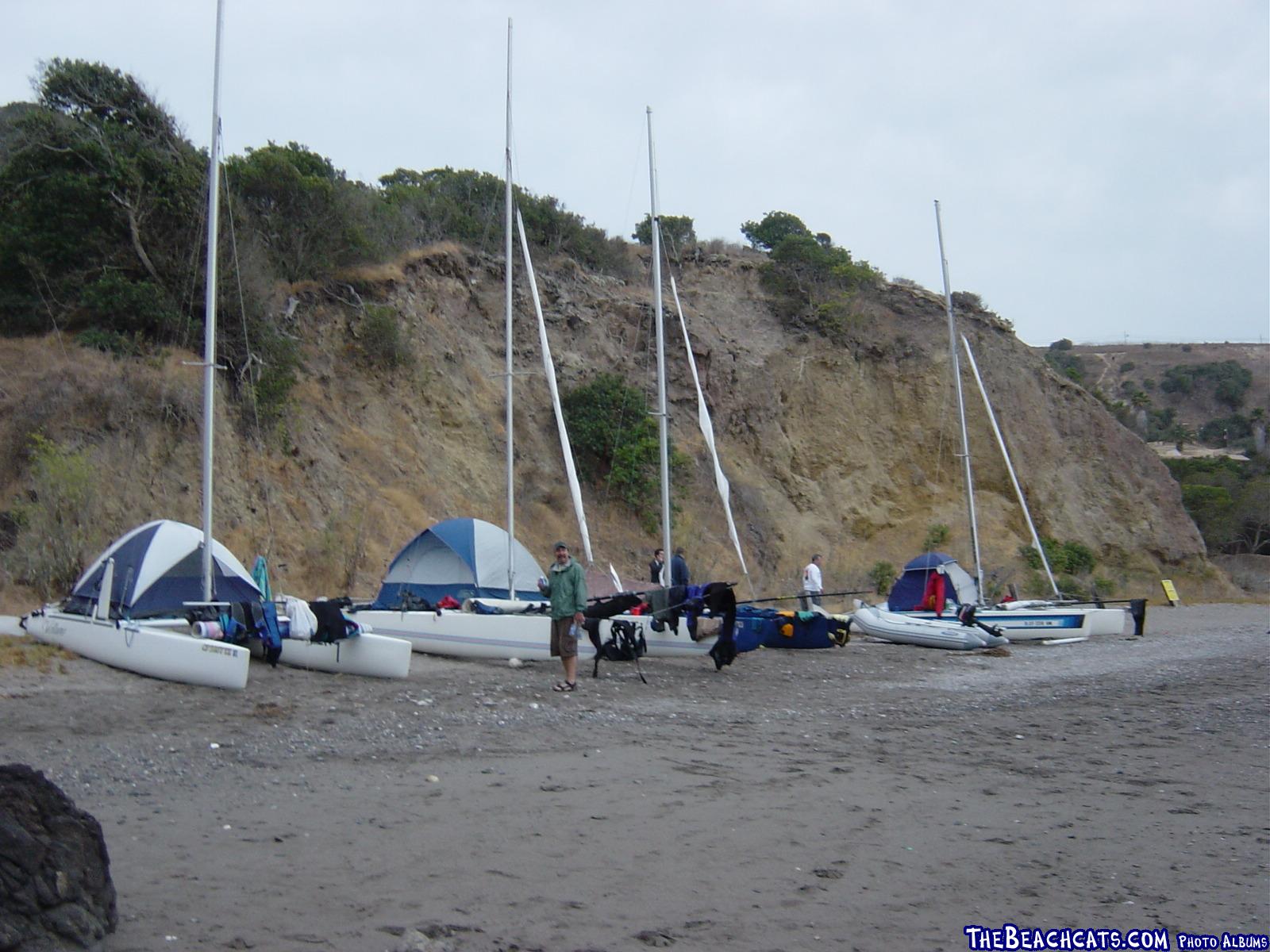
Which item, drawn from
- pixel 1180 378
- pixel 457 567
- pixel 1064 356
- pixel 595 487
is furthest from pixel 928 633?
pixel 1064 356

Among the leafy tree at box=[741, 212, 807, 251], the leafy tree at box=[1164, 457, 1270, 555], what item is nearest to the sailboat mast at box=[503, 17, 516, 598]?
the leafy tree at box=[741, 212, 807, 251]

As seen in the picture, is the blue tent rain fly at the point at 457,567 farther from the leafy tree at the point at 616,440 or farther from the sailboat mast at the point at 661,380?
the leafy tree at the point at 616,440

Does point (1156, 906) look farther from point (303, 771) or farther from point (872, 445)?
point (872, 445)

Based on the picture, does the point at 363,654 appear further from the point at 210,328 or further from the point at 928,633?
the point at 928,633

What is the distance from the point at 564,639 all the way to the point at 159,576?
490cm

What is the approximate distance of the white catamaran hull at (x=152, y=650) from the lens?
34.7 ft

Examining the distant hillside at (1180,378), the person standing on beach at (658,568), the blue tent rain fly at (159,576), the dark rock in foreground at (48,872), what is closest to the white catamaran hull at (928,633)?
the person standing on beach at (658,568)

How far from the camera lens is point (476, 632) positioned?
14227 millimetres

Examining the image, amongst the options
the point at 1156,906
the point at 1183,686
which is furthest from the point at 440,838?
the point at 1183,686

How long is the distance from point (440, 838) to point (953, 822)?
119 inches

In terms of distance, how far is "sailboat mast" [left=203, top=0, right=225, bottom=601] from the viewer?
41.9 feet

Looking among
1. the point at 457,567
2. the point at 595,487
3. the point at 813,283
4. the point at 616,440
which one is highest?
the point at 813,283

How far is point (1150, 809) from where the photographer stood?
7.39m

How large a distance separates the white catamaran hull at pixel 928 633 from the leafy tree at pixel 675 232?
21742 millimetres
